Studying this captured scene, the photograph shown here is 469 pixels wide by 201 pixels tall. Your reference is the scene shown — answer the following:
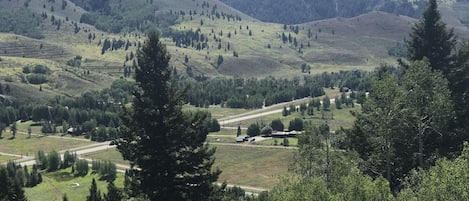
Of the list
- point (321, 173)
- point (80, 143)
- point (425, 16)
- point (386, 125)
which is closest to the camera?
point (321, 173)

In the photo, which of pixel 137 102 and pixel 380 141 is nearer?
pixel 137 102

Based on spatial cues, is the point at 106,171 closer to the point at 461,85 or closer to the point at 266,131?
the point at 266,131

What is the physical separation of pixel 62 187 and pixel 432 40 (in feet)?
294

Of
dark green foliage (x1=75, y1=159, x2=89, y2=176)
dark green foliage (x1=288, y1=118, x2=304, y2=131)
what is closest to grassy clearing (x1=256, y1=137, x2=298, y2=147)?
dark green foliage (x1=288, y1=118, x2=304, y2=131)

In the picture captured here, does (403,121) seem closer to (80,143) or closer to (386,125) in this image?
(386,125)

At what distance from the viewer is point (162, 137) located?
4603 cm

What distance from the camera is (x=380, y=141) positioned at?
6119 centimetres

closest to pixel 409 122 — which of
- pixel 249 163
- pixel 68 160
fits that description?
pixel 249 163

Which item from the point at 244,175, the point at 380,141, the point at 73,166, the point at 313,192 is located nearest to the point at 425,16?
the point at 380,141

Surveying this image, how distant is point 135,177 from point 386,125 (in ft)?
96.8

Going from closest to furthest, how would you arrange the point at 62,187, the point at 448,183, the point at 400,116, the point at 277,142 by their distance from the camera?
the point at 448,183 < the point at 400,116 < the point at 62,187 < the point at 277,142

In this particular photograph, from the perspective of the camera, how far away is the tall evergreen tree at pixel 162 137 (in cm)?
4538

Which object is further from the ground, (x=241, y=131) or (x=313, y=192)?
(x=313, y=192)

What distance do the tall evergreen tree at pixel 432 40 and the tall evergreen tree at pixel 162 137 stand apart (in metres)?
47.3
